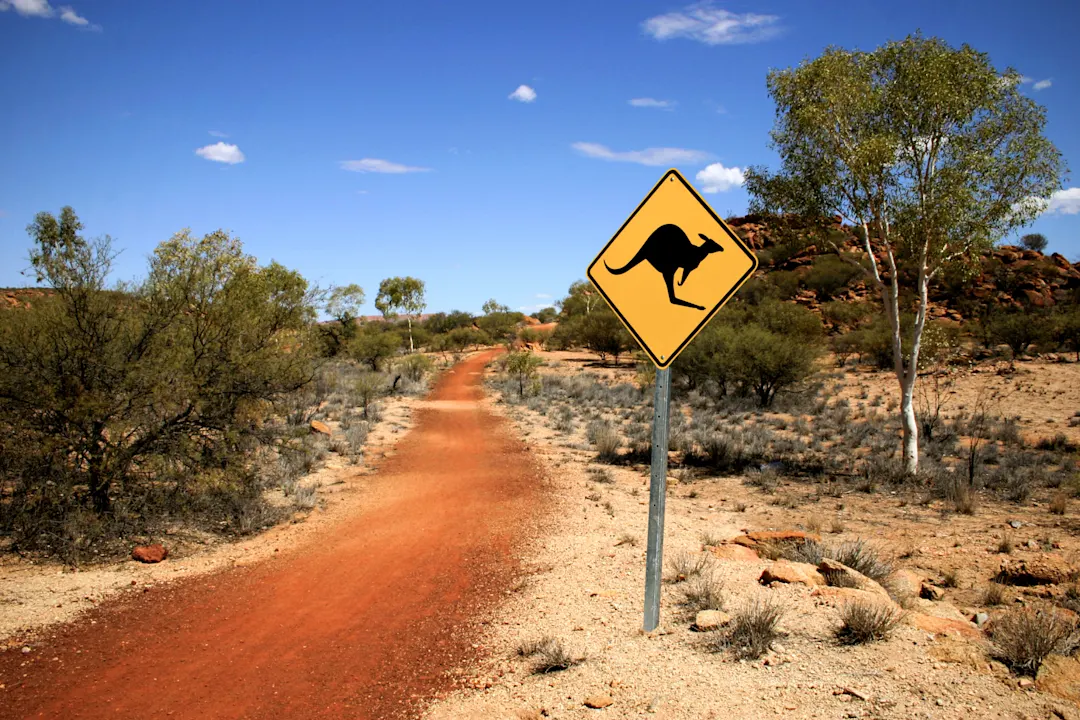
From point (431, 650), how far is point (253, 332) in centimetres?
633

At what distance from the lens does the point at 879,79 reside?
45.3 ft

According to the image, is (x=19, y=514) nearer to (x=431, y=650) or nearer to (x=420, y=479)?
(x=431, y=650)

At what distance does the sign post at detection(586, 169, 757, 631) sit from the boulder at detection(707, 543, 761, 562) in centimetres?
340

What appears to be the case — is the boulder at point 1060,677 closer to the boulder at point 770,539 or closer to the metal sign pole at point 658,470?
the metal sign pole at point 658,470

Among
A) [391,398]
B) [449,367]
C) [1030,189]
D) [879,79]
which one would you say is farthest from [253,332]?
[449,367]

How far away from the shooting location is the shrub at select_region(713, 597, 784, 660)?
4.44 metres

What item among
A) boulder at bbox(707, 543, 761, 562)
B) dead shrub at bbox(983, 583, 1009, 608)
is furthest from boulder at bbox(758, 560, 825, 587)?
dead shrub at bbox(983, 583, 1009, 608)

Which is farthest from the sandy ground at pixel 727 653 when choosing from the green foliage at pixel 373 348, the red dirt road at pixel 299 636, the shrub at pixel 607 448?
the green foliage at pixel 373 348

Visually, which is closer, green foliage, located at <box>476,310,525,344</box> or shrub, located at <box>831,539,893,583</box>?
shrub, located at <box>831,539,893,583</box>

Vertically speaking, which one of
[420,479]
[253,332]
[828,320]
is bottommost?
[420,479]

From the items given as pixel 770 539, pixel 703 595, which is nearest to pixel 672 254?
pixel 703 595

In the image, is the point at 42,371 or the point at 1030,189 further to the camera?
the point at 1030,189

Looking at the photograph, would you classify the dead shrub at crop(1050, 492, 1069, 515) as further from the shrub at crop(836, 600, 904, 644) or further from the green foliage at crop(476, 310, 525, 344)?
the green foliage at crop(476, 310, 525, 344)

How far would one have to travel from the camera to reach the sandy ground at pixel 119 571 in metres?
6.39
